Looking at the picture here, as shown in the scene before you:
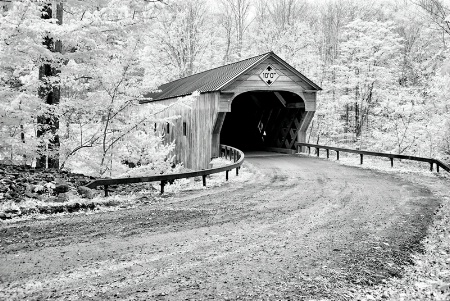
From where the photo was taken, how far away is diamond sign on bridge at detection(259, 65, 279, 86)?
47.9 feet

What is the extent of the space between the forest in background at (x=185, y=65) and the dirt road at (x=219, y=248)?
2999 mm

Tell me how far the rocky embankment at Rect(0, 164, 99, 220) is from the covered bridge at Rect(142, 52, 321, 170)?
6.77 metres

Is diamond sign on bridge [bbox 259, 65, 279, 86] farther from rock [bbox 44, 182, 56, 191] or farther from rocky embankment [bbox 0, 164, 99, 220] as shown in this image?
rock [bbox 44, 182, 56, 191]

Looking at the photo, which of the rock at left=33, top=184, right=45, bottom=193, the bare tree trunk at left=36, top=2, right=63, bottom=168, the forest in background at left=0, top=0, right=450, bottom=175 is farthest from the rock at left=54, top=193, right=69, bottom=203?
the bare tree trunk at left=36, top=2, right=63, bottom=168

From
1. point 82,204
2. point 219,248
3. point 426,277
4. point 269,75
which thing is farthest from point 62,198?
point 269,75

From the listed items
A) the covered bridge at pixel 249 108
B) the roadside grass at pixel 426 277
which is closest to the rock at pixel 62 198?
the roadside grass at pixel 426 277

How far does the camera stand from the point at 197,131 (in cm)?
1542

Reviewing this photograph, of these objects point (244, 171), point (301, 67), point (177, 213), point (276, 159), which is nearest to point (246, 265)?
point (177, 213)

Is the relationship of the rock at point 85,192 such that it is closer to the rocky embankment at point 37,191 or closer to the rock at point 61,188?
the rocky embankment at point 37,191

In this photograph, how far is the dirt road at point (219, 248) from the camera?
367 centimetres

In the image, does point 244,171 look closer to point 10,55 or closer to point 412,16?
point 10,55

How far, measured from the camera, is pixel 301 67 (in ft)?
85.7

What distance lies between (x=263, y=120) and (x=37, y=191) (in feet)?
47.2

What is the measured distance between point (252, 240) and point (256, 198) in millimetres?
2794
